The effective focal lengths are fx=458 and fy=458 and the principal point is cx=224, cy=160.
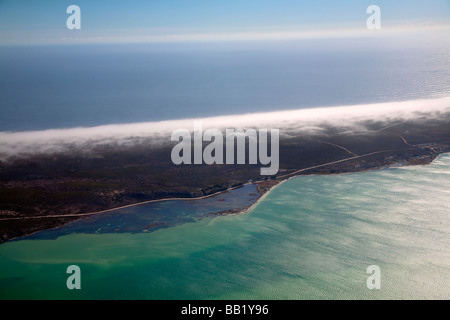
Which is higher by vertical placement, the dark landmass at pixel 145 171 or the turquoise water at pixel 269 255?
the dark landmass at pixel 145 171

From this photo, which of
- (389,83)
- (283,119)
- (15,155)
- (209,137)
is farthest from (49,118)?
(389,83)

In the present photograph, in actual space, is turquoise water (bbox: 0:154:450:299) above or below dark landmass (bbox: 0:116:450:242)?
below

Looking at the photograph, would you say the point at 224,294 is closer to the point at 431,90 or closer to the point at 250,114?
the point at 250,114

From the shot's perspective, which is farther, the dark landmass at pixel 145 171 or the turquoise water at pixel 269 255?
the dark landmass at pixel 145 171

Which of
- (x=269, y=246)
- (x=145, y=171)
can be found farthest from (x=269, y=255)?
(x=145, y=171)

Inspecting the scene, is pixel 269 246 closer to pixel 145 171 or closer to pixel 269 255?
pixel 269 255
